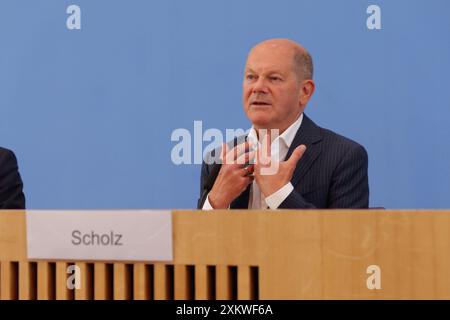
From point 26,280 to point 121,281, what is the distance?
0.37 ft

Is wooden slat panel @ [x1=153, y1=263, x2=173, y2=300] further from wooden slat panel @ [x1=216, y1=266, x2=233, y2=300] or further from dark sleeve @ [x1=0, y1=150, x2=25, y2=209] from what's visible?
dark sleeve @ [x1=0, y1=150, x2=25, y2=209]

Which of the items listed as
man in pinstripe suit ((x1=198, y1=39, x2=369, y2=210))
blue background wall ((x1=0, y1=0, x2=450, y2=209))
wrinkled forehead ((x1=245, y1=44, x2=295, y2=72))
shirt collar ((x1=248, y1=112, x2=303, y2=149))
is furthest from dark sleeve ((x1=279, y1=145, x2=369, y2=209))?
blue background wall ((x1=0, y1=0, x2=450, y2=209))

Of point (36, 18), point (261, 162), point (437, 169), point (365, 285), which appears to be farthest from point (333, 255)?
point (36, 18)

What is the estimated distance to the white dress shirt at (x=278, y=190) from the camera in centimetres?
130

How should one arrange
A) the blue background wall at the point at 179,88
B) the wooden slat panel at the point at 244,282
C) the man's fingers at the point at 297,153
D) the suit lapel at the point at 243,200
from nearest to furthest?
1. the wooden slat panel at the point at 244,282
2. the man's fingers at the point at 297,153
3. the suit lapel at the point at 243,200
4. the blue background wall at the point at 179,88

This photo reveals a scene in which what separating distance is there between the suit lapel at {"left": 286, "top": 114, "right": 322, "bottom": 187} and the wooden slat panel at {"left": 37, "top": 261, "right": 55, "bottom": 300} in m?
0.73

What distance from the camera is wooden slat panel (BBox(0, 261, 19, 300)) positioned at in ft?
2.83

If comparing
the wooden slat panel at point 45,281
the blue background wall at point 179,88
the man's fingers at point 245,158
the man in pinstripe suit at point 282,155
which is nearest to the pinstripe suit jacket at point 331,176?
the man in pinstripe suit at point 282,155

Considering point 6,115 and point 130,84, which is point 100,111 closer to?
point 130,84

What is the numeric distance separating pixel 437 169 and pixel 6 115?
3.94 ft

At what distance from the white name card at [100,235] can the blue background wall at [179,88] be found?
120 centimetres

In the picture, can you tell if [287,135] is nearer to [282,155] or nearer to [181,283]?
[282,155]

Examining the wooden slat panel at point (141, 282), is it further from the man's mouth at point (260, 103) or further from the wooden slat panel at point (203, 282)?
the man's mouth at point (260, 103)

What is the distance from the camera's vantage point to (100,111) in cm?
214
